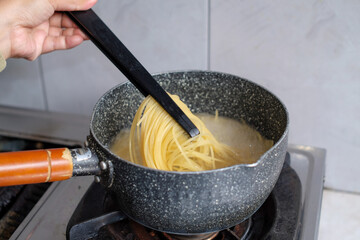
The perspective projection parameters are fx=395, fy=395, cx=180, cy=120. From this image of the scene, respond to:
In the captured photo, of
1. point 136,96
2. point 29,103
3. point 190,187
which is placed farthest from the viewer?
point 29,103

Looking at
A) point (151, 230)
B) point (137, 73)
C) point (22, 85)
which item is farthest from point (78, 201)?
point (22, 85)

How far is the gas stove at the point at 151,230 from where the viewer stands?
2.27ft

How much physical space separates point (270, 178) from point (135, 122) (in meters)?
0.26

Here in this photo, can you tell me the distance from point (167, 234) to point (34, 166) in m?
0.27

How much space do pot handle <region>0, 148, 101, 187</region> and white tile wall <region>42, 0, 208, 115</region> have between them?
0.44m

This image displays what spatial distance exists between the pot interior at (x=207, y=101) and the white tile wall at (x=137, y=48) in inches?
5.4

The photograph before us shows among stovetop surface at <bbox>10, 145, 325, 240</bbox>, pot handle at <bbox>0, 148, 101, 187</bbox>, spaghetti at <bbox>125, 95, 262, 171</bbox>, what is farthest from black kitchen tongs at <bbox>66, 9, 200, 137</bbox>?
stovetop surface at <bbox>10, 145, 325, 240</bbox>

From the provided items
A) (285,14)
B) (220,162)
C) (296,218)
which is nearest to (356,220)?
(296,218)

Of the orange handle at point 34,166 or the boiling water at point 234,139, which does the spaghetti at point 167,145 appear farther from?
the orange handle at point 34,166

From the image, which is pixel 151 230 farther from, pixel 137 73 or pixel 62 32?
pixel 62 32

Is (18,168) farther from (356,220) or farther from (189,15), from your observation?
(356,220)

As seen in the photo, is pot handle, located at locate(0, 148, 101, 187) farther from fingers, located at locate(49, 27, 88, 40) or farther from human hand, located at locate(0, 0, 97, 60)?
fingers, located at locate(49, 27, 88, 40)

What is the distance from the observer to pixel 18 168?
541 millimetres

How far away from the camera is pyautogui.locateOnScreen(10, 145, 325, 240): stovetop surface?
2.39 feet
